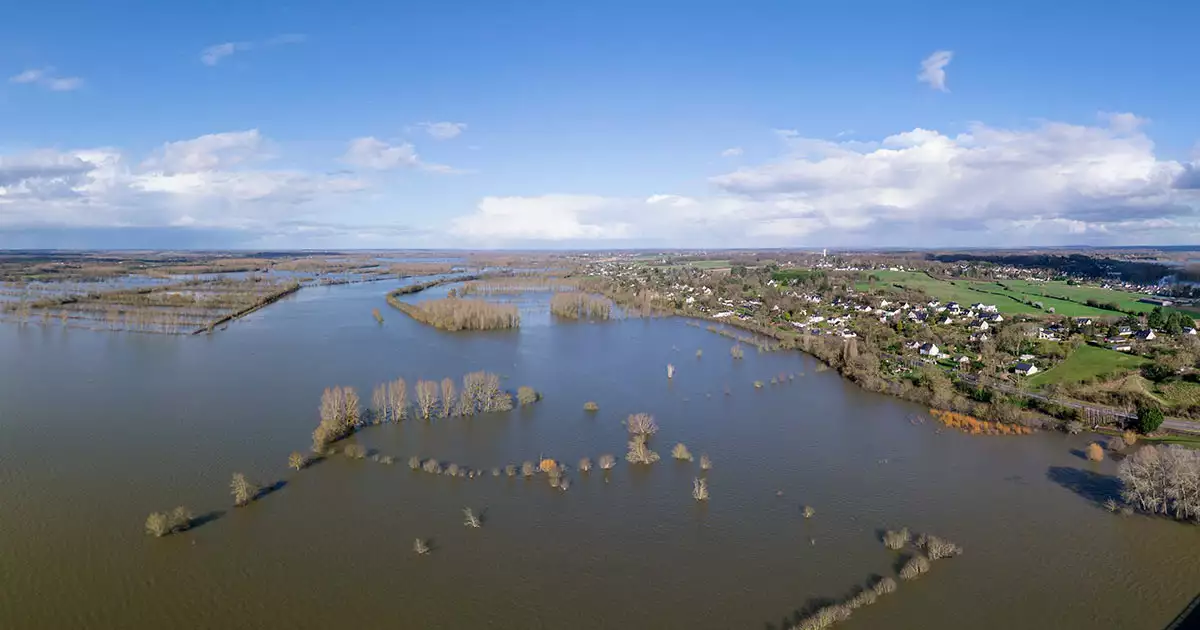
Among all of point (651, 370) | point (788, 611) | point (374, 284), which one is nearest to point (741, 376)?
point (651, 370)

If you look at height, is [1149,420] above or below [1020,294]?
below

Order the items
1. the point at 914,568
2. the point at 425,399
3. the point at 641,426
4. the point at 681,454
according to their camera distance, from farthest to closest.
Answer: the point at 425,399
the point at 641,426
the point at 681,454
the point at 914,568

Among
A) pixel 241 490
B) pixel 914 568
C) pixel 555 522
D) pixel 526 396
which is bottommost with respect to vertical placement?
pixel 914 568

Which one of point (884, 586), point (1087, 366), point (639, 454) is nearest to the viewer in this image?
point (884, 586)

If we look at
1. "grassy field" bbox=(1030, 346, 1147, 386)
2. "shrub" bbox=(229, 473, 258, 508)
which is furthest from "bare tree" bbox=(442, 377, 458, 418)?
"grassy field" bbox=(1030, 346, 1147, 386)

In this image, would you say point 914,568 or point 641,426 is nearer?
point 914,568

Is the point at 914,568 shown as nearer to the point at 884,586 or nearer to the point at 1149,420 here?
the point at 884,586

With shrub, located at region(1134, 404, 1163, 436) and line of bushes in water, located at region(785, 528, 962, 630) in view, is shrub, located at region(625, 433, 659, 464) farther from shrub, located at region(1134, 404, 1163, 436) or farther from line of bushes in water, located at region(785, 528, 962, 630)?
shrub, located at region(1134, 404, 1163, 436)

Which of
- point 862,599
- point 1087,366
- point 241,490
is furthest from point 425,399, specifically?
point 1087,366
